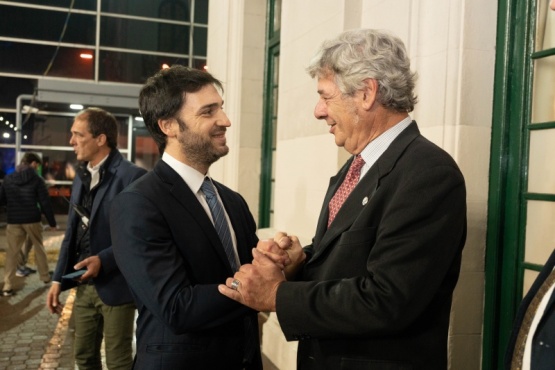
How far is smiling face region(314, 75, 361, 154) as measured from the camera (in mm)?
1904

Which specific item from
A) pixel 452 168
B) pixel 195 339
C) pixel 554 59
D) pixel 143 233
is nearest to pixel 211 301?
pixel 195 339

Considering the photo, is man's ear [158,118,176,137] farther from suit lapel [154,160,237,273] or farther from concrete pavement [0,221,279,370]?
concrete pavement [0,221,279,370]

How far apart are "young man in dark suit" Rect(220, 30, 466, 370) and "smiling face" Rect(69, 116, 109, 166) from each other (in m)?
2.43

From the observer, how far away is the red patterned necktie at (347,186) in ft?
6.68

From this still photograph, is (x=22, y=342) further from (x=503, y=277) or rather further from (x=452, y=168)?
(x=452, y=168)

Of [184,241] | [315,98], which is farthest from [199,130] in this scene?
[315,98]

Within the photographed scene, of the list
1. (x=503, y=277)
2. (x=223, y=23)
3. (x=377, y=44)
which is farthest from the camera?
(x=223, y=23)

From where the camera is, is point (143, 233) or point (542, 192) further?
point (542, 192)

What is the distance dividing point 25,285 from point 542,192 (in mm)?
8635

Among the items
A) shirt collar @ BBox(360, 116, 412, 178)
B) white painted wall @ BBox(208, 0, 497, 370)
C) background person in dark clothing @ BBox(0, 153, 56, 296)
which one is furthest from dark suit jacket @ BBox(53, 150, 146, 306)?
background person in dark clothing @ BBox(0, 153, 56, 296)

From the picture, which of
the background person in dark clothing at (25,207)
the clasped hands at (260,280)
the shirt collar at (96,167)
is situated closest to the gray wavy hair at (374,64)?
the clasped hands at (260,280)

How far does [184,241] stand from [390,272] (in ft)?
2.71

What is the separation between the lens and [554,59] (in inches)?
106

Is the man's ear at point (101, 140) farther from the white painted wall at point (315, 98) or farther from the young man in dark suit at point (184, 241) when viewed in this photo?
the young man in dark suit at point (184, 241)
